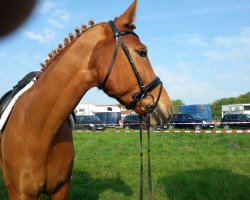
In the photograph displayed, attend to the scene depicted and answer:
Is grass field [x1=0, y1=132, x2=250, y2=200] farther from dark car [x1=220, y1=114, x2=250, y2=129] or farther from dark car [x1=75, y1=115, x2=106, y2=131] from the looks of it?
dark car [x1=75, y1=115, x2=106, y2=131]

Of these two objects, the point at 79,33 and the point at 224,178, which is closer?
the point at 79,33

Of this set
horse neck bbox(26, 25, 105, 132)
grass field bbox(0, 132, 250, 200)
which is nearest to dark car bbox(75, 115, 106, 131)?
grass field bbox(0, 132, 250, 200)

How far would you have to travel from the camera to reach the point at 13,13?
1.86 m

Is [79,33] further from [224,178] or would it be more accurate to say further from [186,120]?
[186,120]

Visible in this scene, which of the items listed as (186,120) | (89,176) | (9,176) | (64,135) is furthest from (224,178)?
(186,120)

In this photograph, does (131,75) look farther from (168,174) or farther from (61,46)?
(168,174)

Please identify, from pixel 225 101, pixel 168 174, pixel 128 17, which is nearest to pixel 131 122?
pixel 168 174

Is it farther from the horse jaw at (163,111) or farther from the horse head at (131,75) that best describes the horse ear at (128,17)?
the horse jaw at (163,111)

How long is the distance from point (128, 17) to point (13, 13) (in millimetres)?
1130

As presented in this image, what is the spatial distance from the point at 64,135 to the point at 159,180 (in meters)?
4.05

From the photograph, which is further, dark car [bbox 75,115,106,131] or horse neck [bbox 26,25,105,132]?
dark car [bbox 75,115,106,131]

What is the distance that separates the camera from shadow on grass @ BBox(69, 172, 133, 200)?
6.13 metres

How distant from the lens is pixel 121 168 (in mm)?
8391

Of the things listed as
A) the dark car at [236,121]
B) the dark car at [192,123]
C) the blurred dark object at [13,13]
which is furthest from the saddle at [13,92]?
the dark car at [236,121]
